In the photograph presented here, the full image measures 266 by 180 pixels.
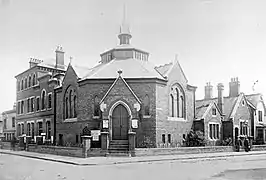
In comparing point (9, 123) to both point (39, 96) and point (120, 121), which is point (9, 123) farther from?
point (120, 121)

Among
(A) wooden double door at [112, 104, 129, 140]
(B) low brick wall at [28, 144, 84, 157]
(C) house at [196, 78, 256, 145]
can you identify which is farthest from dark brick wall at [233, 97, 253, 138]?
(B) low brick wall at [28, 144, 84, 157]

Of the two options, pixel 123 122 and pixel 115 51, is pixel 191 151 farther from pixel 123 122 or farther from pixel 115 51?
pixel 115 51

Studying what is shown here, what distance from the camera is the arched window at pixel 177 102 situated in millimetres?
30859

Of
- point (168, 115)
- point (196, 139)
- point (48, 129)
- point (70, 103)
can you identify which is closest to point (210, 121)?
point (196, 139)

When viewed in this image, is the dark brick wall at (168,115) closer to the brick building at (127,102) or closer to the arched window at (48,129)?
the brick building at (127,102)

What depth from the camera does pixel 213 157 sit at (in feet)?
78.8

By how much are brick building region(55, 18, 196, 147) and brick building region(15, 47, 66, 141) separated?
1.80m

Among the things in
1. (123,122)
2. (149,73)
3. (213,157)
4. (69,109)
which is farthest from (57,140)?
(213,157)

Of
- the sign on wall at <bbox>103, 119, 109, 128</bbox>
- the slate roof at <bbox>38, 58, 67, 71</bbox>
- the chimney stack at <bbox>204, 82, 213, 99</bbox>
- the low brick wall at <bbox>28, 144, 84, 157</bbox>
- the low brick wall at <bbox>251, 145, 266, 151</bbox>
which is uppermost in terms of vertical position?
the slate roof at <bbox>38, 58, 67, 71</bbox>

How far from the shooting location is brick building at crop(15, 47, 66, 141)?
34719 millimetres

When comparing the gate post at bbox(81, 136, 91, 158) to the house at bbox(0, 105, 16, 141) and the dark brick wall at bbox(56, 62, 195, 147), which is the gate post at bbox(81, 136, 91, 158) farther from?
the house at bbox(0, 105, 16, 141)

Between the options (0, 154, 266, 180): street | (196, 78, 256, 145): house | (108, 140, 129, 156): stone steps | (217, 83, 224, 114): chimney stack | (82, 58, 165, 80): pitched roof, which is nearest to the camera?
(0, 154, 266, 180): street

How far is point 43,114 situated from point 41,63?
5.37 metres

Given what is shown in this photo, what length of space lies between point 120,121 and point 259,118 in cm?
1947
